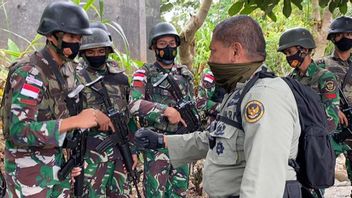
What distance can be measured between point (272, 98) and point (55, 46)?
5.43 ft

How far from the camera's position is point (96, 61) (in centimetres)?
355

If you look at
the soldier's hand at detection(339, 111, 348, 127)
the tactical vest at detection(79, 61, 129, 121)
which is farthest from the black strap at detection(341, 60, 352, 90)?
the tactical vest at detection(79, 61, 129, 121)

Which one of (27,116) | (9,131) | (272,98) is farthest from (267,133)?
(9,131)

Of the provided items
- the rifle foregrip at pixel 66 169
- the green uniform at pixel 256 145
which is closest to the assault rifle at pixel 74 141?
the rifle foregrip at pixel 66 169

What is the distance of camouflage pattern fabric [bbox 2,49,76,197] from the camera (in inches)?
94.4

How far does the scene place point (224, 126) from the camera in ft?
5.29

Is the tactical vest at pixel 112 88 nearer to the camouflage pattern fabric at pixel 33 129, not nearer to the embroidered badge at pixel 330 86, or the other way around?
the camouflage pattern fabric at pixel 33 129

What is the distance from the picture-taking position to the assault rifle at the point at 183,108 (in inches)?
148

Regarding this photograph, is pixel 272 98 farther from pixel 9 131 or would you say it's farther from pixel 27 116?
pixel 9 131

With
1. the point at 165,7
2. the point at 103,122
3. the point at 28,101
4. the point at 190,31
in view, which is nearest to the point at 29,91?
the point at 28,101

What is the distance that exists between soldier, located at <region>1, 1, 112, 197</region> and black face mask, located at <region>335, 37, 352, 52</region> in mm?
2622

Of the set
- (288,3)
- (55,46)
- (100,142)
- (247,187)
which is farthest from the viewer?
(100,142)

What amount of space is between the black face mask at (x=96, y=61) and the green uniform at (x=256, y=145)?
2.03m

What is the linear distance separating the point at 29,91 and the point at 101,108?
112 cm
